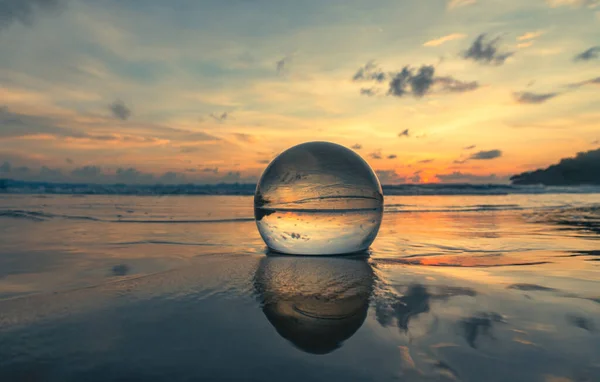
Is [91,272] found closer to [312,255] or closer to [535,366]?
[312,255]

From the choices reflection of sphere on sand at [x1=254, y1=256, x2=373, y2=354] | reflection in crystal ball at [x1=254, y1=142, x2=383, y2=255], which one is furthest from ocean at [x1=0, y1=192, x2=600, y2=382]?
reflection in crystal ball at [x1=254, y1=142, x2=383, y2=255]

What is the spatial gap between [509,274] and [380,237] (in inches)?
122

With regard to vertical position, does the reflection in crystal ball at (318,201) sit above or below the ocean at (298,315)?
above

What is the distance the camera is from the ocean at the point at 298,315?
2029mm

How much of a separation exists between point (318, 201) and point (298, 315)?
187 centimetres

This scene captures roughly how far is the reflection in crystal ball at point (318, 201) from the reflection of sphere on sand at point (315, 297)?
266 millimetres

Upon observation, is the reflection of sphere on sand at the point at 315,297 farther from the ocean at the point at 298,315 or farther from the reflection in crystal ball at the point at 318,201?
the reflection in crystal ball at the point at 318,201

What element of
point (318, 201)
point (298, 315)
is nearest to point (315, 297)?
point (298, 315)

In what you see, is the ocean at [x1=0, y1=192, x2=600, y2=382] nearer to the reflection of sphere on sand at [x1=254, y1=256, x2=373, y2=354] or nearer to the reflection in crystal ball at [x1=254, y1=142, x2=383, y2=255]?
the reflection of sphere on sand at [x1=254, y1=256, x2=373, y2=354]

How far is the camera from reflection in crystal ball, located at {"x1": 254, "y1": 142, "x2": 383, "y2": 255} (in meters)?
4.62

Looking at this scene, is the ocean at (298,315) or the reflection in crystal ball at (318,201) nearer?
the ocean at (298,315)

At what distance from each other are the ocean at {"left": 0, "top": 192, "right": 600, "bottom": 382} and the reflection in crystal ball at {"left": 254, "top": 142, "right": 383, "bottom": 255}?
0.87 feet

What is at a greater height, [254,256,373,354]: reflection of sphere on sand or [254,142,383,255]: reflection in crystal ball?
[254,142,383,255]: reflection in crystal ball

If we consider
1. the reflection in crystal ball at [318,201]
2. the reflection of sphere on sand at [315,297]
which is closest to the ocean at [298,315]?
the reflection of sphere on sand at [315,297]
